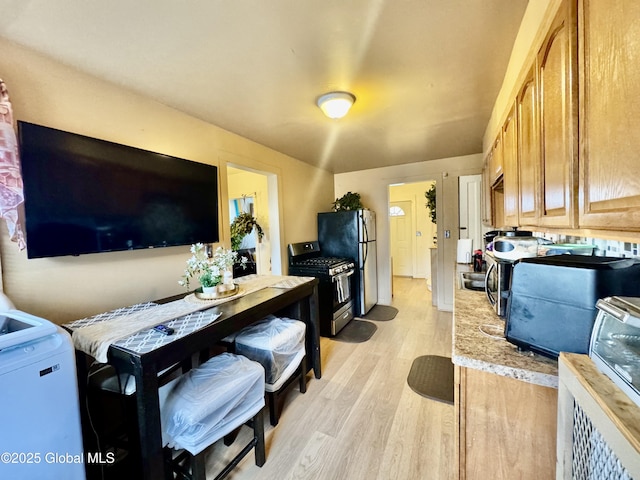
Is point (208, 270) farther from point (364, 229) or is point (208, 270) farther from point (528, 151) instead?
point (364, 229)

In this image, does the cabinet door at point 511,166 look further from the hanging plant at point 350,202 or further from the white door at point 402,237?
the white door at point 402,237

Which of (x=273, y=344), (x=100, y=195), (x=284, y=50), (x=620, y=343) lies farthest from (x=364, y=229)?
(x=620, y=343)

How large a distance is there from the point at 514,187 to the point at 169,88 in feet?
7.88

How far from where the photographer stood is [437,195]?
13.3 ft

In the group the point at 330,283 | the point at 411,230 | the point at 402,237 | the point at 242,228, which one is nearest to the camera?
the point at 330,283

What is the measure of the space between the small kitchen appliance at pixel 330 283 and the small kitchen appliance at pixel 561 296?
2.28 meters

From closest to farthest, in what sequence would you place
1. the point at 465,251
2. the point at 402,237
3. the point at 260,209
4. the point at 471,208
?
1. the point at 465,251
2. the point at 471,208
3. the point at 260,209
4. the point at 402,237

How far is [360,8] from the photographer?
47.3 inches

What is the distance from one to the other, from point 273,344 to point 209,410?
1.95ft

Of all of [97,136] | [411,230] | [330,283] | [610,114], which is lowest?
[330,283]

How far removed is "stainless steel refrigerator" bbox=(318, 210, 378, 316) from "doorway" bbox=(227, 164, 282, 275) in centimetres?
91

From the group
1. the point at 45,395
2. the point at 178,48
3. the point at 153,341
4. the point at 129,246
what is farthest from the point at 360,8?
the point at 45,395

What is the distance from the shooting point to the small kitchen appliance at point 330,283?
3.17 meters

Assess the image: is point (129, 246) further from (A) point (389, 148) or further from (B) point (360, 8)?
(A) point (389, 148)
